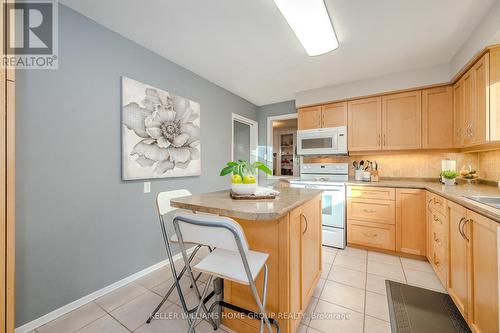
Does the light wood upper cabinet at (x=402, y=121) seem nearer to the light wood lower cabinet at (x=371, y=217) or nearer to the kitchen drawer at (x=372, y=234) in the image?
the light wood lower cabinet at (x=371, y=217)

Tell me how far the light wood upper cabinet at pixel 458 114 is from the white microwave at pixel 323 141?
1.26m

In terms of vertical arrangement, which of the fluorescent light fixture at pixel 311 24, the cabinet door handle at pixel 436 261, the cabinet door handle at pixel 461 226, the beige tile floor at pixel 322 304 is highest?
the fluorescent light fixture at pixel 311 24

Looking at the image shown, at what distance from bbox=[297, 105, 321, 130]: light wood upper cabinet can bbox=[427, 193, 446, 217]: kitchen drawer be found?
70.7 inches

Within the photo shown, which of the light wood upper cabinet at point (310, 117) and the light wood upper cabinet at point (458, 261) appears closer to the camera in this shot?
the light wood upper cabinet at point (458, 261)

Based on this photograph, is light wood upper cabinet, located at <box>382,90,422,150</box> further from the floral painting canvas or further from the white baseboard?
the white baseboard

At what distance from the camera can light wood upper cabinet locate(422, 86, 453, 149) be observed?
8.50 feet

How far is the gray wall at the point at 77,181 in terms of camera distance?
1.42 meters

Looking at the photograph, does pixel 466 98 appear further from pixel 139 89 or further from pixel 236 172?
pixel 139 89

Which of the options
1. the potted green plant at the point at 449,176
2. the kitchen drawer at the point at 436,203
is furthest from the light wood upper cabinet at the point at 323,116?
the kitchen drawer at the point at 436,203

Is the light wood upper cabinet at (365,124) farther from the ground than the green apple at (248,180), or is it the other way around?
the light wood upper cabinet at (365,124)

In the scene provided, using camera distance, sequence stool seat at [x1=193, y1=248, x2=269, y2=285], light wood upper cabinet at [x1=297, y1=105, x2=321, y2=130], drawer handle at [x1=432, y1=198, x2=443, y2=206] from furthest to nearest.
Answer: light wood upper cabinet at [x1=297, y1=105, x2=321, y2=130]
drawer handle at [x1=432, y1=198, x2=443, y2=206]
stool seat at [x1=193, y1=248, x2=269, y2=285]

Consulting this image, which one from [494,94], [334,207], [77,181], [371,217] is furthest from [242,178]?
[494,94]

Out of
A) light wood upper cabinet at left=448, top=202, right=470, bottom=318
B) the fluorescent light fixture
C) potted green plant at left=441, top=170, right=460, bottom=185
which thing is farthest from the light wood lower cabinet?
the fluorescent light fixture

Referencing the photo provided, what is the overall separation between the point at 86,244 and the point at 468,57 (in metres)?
4.09
